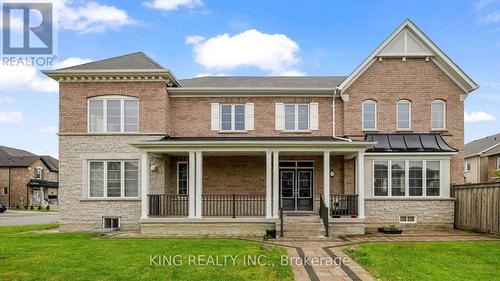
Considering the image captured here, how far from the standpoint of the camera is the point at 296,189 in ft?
55.2

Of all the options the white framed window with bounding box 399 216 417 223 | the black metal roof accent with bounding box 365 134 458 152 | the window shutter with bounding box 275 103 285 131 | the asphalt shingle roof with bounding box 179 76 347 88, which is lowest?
the white framed window with bounding box 399 216 417 223

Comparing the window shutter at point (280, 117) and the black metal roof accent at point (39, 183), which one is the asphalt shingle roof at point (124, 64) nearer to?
the window shutter at point (280, 117)

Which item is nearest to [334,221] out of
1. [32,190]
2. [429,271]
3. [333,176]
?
[333,176]

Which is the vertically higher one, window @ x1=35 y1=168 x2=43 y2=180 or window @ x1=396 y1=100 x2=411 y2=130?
window @ x1=396 y1=100 x2=411 y2=130

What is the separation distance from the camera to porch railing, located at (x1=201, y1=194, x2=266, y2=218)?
15.8m

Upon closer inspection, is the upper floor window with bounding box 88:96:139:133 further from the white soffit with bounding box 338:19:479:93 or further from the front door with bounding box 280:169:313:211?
the white soffit with bounding box 338:19:479:93

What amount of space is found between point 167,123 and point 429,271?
11869mm

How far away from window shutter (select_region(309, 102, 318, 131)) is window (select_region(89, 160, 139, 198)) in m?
7.93

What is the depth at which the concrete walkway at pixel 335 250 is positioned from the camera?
7.89 m

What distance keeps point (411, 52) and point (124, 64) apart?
41.8ft

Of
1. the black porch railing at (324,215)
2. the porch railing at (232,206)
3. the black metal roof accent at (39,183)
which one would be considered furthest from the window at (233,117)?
the black metal roof accent at (39,183)

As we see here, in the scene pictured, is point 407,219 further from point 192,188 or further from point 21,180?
point 21,180

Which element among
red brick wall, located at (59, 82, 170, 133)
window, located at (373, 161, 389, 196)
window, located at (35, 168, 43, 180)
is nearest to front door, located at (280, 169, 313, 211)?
window, located at (373, 161, 389, 196)

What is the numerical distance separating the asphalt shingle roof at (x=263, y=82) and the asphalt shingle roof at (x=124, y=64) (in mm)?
2263
